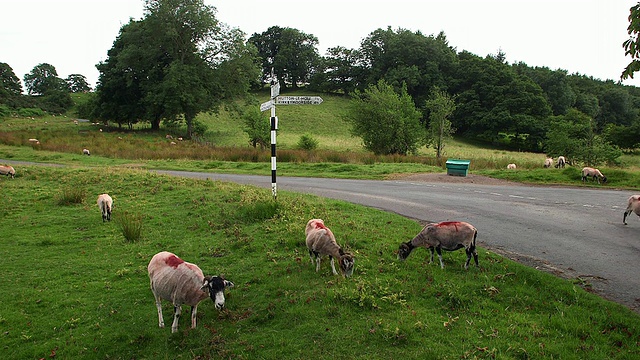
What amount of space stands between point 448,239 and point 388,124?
34.4 m

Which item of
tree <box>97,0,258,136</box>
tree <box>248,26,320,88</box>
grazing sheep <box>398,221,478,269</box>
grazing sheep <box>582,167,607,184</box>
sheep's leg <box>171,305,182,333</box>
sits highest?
tree <box>248,26,320,88</box>

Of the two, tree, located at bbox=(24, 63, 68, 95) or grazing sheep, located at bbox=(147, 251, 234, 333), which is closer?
grazing sheep, located at bbox=(147, 251, 234, 333)

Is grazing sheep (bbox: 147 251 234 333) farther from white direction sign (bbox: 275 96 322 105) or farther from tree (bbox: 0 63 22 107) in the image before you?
tree (bbox: 0 63 22 107)

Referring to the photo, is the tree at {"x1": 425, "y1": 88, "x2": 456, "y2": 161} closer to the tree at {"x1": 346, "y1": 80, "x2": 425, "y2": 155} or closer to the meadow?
the tree at {"x1": 346, "y1": 80, "x2": 425, "y2": 155}

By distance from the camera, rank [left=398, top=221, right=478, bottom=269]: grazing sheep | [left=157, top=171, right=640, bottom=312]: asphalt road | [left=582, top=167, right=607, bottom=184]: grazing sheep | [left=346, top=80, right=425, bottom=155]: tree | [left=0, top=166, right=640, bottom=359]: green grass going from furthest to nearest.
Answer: [left=346, top=80, right=425, bottom=155]: tree < [left=582, top=167, right=607, bottom=184]: grazing sheep < [left=157, top=171, right=640, bottom=312]: asphalt road < [left=398, top=221, right=478, bottom=269]: grazing sheep < [left=0, top=166, right=640, bottom=359]: green grass

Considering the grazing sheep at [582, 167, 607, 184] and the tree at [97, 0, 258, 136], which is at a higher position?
the tree at [97, 0, 258, 136]

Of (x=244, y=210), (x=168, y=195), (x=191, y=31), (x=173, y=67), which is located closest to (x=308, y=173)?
(x=168, y=195)

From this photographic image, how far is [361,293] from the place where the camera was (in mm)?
6973

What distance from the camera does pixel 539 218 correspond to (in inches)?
530

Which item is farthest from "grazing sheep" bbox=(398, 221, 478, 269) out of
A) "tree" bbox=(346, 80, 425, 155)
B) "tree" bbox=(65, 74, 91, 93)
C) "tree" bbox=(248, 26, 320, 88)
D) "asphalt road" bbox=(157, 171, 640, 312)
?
"tree" bbox=(65, 74, 91, 93)

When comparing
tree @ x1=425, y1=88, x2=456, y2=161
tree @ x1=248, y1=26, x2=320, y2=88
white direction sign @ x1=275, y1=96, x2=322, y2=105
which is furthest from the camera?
tree @ x1=248, y1=26, x2=320, y2=88

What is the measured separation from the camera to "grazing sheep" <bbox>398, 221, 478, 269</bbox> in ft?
26.8

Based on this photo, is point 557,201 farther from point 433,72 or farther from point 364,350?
point 433,72

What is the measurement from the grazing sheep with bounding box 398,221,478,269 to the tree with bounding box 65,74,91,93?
167 m
